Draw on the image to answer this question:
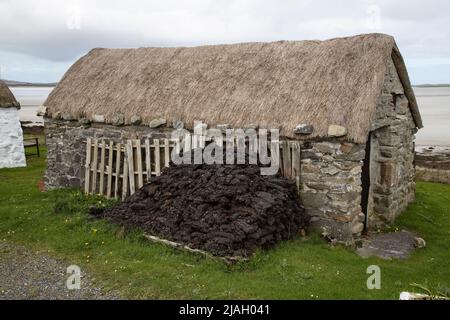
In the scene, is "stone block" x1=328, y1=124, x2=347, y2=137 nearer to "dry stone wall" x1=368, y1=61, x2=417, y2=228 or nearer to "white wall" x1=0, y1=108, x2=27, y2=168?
"dry stone wall" x1=368, y1=61, x2=417, y2=228

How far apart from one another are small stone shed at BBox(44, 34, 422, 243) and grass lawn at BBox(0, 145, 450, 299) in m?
1.29

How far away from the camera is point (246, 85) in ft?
36.8

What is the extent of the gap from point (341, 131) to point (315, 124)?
0.67 m

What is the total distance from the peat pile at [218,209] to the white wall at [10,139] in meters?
12.6

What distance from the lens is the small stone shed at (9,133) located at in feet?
66.1

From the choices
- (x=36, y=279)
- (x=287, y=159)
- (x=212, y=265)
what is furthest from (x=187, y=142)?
(x=36, y=279)

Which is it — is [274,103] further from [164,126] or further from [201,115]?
[164,126]

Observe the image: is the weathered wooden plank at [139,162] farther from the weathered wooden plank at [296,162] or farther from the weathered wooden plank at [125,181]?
the weathered wooden plank at [296,162]

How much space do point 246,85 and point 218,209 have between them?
3.91m

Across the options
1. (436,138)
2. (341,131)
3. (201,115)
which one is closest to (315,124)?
(341,131)

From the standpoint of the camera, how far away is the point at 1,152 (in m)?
20.3

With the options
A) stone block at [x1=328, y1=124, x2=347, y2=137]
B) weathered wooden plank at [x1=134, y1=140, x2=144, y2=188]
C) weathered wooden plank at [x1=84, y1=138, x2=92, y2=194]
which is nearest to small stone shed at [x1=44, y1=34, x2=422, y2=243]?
stone block at [x1=328, y1=124, x2=347, y2=137]

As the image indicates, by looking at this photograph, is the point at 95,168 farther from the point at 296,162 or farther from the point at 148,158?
the point at 296,162

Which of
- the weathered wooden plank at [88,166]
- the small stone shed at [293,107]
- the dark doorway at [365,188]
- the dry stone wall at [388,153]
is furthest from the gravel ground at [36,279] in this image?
the dry stone wall at [388,153]
